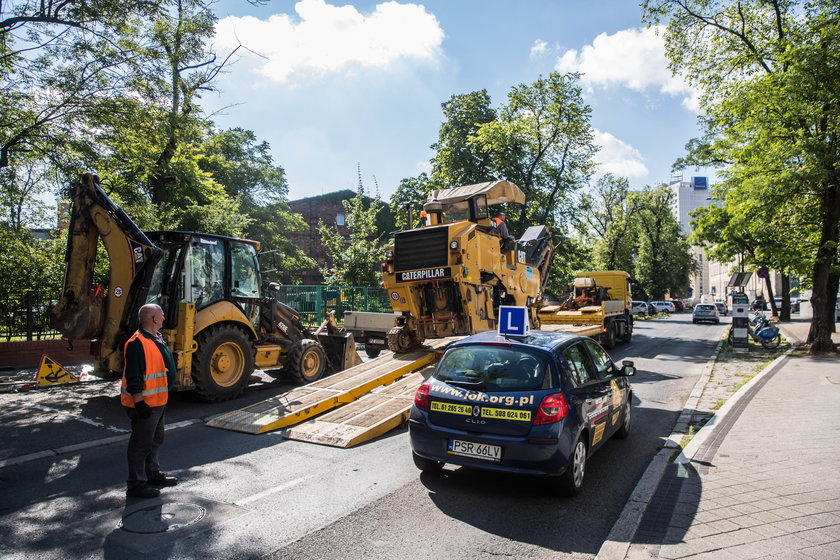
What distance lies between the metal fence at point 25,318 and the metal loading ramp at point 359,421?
9.14 metres

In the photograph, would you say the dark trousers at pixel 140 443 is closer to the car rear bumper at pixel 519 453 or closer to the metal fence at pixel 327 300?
the car rear bumper at pixel 519 453

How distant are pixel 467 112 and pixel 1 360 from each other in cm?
2332

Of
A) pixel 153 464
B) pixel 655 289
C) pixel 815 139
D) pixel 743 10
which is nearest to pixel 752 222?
pixel 815 139

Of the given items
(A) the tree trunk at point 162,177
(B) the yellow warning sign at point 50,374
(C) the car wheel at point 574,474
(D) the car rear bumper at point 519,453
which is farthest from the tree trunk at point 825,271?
(B) the yellow warning sign at point 50,374

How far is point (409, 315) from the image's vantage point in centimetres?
1109

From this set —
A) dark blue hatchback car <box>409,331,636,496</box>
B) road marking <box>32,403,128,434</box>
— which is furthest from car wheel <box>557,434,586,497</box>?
road marking <box>32,403,128,434</box>

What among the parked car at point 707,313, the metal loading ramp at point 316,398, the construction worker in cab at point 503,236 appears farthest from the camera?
the parked car at point 707,313

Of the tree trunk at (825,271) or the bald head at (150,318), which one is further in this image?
the tree trunk at (825,271)

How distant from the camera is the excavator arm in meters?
7.95

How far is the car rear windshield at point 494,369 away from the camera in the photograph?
514cm

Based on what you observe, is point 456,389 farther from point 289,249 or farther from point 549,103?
point 289,249

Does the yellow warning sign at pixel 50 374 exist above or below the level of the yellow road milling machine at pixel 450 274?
below

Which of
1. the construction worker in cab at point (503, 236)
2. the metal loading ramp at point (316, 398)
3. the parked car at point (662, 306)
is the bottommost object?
the parked car at point (662, 306)

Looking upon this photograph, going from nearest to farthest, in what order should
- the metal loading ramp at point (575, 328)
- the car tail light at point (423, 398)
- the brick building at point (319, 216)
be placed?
the car tail light at point (423, 398)
the metal loading ramp at point (575, 328)
the brick building at point (319, 216)
